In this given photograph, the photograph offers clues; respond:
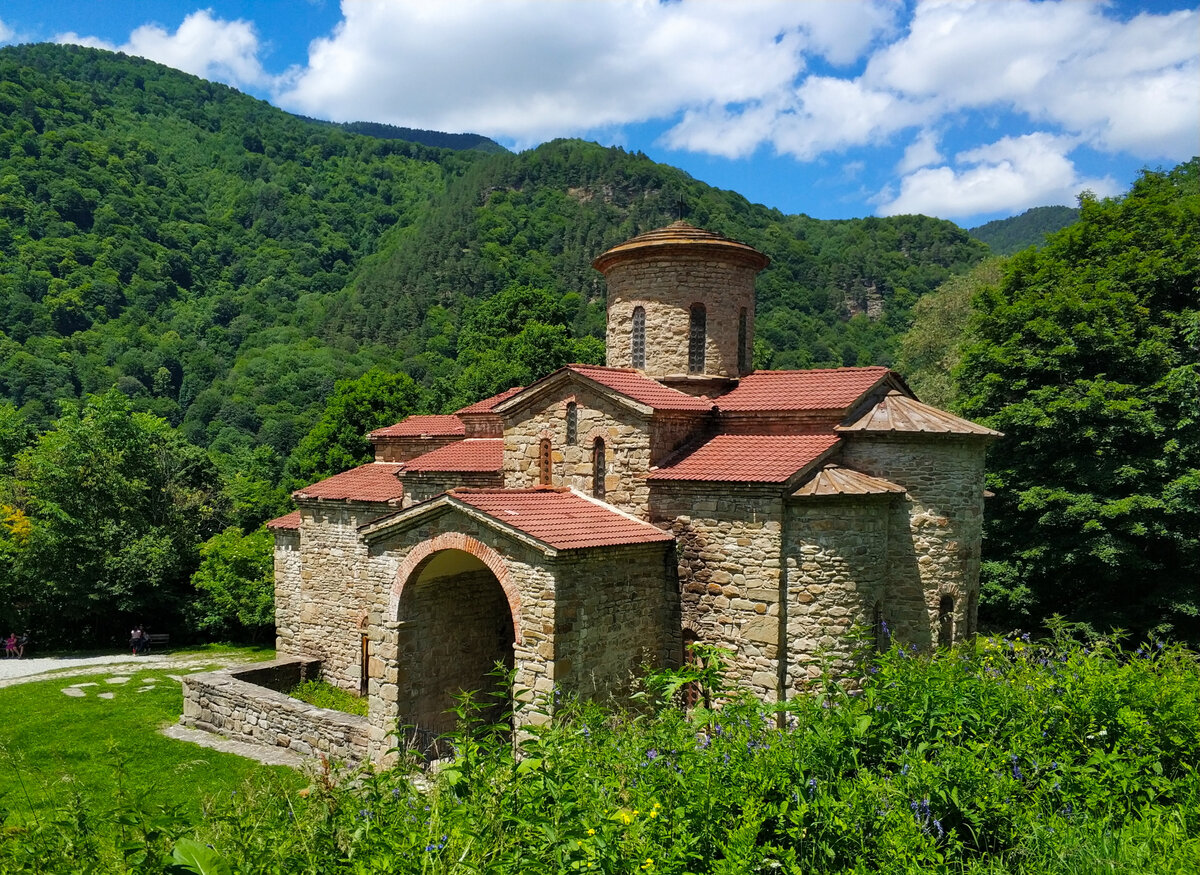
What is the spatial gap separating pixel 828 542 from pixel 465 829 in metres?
7.61

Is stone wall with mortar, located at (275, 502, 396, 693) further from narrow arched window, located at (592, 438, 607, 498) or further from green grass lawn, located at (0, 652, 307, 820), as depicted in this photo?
narrow arched window, located at (592, 438, 607, 498)

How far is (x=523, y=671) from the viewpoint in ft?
31.5

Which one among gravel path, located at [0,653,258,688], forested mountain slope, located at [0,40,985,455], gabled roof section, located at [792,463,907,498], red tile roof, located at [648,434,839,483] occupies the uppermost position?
forested mountain slope, located at [0,40,985,455]

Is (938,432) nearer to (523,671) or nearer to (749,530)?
(749,530)

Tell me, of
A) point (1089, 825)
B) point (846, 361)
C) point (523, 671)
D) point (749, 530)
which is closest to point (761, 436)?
point (749, 530)

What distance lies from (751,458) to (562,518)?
3.13 m

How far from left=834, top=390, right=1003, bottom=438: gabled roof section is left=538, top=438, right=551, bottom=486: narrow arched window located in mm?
4763

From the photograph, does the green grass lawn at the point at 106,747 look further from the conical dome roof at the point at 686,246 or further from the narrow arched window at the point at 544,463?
the conical dome roof at the point at 686,246

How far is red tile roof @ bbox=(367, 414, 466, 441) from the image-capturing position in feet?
56.6

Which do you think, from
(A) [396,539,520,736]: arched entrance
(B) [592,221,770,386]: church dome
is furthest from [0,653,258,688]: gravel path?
(B) [592,221,770,386]: church dome

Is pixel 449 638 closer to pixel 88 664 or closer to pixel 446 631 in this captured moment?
pixel 446 631

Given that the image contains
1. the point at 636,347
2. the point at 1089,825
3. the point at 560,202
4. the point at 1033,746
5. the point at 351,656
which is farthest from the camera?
the point at 560,202

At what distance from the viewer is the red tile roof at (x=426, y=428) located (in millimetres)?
17250

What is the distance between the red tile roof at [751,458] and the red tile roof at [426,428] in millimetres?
6725
